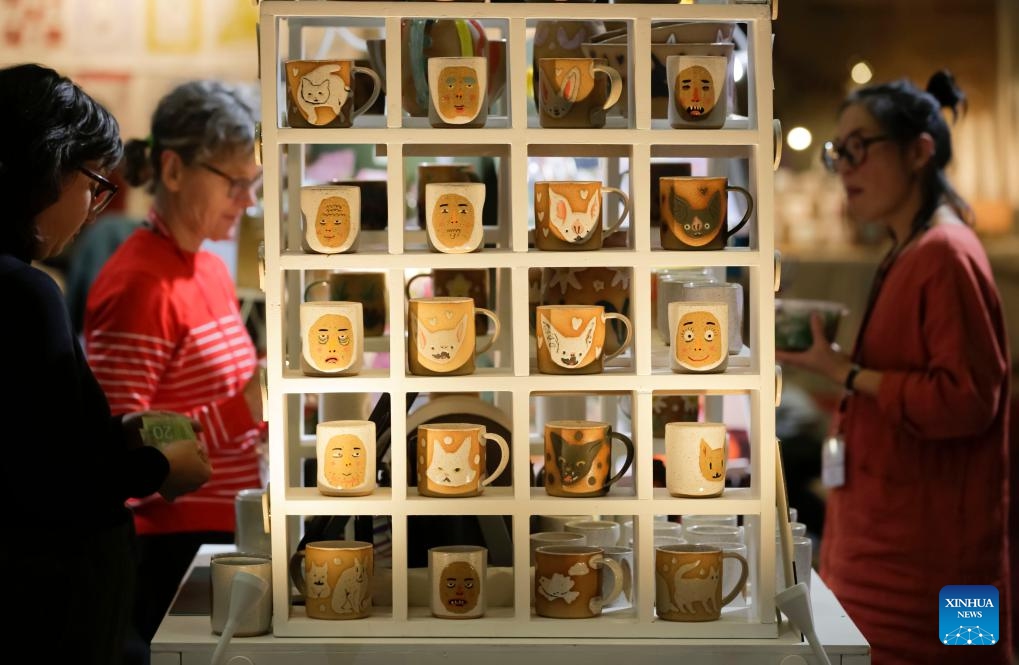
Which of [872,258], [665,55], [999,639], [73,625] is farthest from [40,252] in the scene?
[872,258]

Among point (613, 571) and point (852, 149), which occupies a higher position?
point (852, 149)

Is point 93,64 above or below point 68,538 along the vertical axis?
above

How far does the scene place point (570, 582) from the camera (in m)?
1.61

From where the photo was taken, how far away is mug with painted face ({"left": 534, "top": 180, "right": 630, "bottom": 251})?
160 cm

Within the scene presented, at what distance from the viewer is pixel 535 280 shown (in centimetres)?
181

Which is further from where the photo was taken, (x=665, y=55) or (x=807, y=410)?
(x=807, y=410)

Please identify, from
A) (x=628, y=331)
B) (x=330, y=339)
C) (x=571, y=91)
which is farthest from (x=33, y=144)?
(x=628, y=331)

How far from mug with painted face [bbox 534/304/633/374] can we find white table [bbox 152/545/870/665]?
1.09 feet

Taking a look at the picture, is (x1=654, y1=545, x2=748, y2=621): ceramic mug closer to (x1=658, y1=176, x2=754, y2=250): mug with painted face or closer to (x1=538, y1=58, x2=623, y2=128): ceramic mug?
(x1=658, y1=176, x2=754, y2=250): mug with painted face

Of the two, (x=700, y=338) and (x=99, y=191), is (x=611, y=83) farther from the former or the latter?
(x=99, y=191)

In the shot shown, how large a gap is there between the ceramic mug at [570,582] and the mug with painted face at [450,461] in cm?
13

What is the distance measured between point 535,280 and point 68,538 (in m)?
0.70

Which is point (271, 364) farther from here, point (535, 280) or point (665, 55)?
point (665, 55)

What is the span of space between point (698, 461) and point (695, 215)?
11.9 inches
